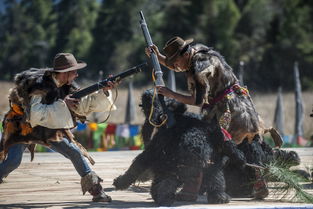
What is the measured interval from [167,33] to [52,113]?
42.4 m

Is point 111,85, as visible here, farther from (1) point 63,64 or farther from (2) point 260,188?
(2) point 260,188

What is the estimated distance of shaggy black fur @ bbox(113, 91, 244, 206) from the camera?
6883 mm

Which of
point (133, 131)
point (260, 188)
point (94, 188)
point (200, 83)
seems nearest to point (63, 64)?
point (94, 188)

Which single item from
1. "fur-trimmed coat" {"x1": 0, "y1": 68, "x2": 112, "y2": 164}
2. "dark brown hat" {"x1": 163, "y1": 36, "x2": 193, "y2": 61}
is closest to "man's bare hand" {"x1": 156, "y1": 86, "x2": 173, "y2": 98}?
"dark brown hat" {"x1": 163, "y1": 36, "x2": 193, "y2": 61}

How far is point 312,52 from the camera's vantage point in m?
41.2

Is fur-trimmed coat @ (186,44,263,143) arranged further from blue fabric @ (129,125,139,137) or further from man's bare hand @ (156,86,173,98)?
blue fabric @ (129,125,139,137)

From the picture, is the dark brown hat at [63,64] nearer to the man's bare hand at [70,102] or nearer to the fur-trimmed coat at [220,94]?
the man's bare hand at [70,102]

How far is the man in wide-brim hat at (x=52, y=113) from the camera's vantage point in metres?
6.93

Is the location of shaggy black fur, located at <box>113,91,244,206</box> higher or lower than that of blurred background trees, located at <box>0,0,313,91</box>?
lower

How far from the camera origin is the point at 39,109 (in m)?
6.83

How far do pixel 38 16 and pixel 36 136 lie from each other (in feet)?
220

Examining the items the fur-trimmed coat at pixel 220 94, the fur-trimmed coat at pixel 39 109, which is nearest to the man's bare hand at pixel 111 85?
the fur-trimmed coat at pixel 39 109

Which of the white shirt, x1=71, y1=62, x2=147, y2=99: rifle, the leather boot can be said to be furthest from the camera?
x1=71, y1=62, x2=147, y2=99: rifle

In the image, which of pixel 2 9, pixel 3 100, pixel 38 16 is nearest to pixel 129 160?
pixel 3 100
